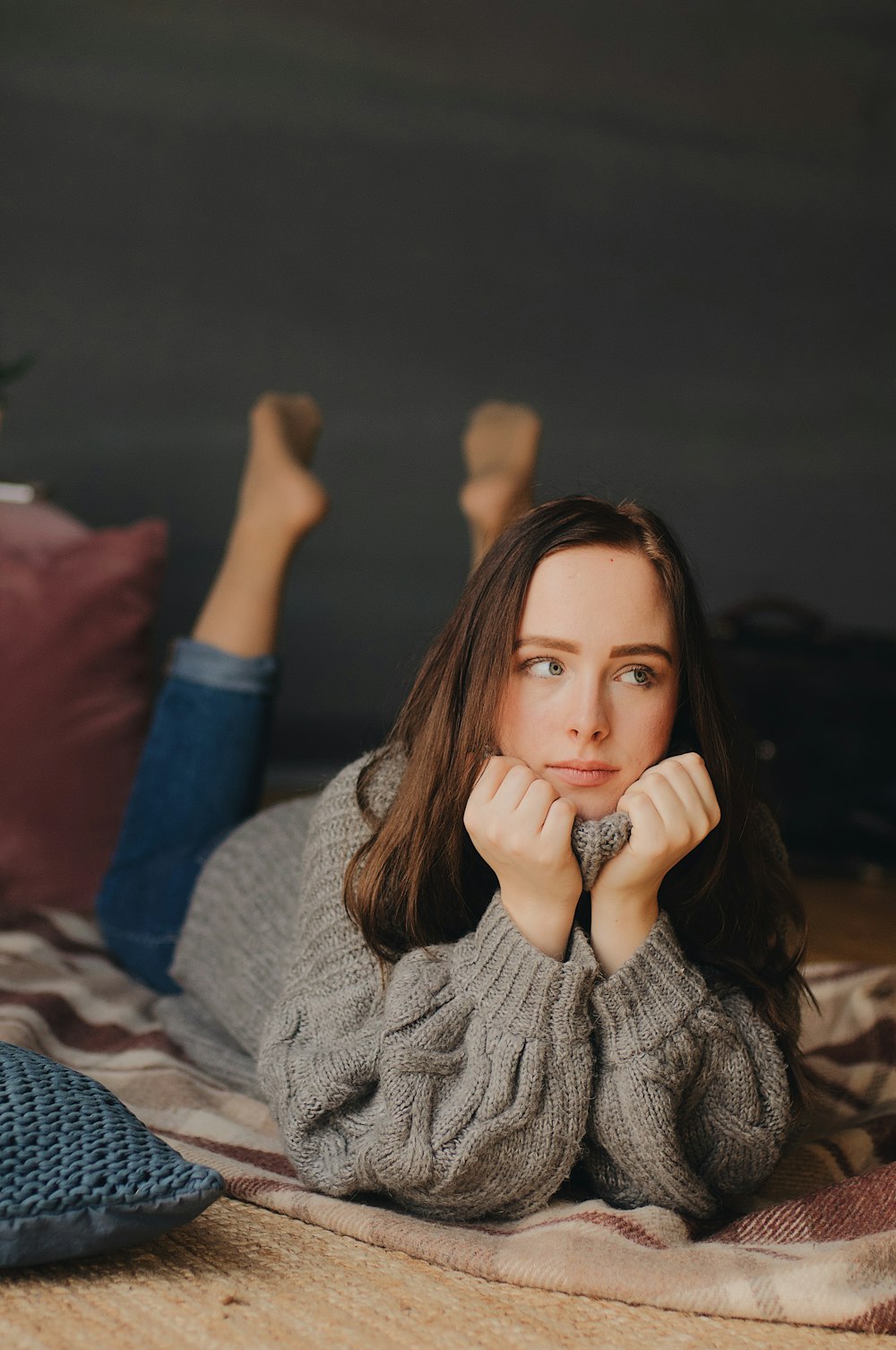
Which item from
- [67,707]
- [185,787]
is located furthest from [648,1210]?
[67,707]

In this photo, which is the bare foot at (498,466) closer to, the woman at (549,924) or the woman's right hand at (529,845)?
the woman at (549,924)

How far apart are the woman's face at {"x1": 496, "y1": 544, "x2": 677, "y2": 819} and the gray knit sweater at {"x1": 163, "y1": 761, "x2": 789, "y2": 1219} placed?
0.06 m

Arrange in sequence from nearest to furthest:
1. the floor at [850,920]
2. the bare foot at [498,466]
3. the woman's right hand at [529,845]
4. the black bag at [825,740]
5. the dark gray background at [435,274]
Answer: the woman's right hand at [529,845] < the bare foot at [498,466] < the floor at [850,920] < the black bag at [825,740] < the dark gray background at [435,274]

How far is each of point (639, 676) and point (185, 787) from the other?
81 centimetres

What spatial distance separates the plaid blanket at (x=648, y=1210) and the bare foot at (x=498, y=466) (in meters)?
0.72

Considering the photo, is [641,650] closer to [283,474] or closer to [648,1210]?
[648,1210]

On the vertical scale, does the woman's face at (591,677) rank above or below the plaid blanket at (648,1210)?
above

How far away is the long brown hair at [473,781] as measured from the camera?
0.91 metres

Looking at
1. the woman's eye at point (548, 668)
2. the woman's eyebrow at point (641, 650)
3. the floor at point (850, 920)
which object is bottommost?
the floor at point (850, 920)

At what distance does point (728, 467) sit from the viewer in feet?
11.3

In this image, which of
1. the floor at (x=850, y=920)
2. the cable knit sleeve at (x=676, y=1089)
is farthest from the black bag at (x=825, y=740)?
the cable knit sleeve at (x=676, y=1089)

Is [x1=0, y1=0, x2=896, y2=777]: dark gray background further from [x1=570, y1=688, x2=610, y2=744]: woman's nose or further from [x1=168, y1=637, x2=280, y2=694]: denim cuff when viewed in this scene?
[x1=570, y1=688, x2=610, y2=744]: woman's nose

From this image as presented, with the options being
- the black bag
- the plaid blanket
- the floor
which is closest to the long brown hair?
the plaid blanket

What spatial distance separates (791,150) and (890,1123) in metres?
3.00
